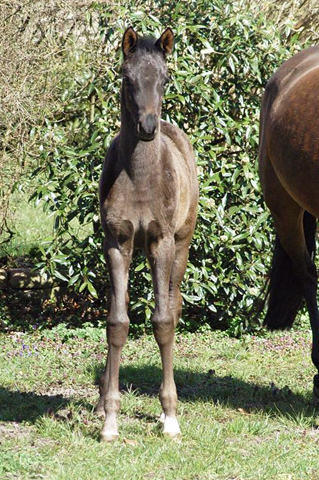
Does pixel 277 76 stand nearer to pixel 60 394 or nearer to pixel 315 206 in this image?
pixel 315 206

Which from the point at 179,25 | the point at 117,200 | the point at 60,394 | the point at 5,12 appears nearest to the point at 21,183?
the point at 5,12

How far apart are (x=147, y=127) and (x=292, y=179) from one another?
1419 mm

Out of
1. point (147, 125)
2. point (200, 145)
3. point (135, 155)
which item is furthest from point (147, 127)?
point (200, 145)

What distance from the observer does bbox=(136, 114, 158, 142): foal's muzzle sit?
3623 millimetres

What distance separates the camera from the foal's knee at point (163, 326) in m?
4.09

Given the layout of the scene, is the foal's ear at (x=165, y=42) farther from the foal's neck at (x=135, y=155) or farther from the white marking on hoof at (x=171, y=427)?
the white marking on hoof at (x=171, y=427)

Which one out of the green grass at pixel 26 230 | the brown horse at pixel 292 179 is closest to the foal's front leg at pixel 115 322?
the brown horse at pixel 292 179

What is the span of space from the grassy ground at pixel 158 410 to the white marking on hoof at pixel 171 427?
65 mm

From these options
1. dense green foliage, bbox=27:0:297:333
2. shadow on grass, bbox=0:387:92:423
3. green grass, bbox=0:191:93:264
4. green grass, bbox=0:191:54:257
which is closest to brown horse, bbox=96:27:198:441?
shadow on grass, bbox=0:387:92:423

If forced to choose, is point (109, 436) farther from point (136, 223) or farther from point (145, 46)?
point (145, 46)

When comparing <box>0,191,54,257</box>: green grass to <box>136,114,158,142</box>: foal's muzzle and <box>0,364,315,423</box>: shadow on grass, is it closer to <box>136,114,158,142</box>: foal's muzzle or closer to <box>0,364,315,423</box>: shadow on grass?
<box>0,364,315,423</box>: shadow on grass

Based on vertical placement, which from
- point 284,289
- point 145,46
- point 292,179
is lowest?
point 284,289

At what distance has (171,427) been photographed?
13.2 ft

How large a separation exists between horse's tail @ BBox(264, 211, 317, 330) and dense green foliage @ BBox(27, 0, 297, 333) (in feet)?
3.63
